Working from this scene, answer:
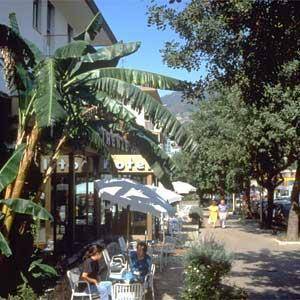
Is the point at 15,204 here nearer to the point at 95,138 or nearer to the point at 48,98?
the point at 48,98

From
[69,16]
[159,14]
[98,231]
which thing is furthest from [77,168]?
[159,14]

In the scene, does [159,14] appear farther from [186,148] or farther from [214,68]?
[186,148]

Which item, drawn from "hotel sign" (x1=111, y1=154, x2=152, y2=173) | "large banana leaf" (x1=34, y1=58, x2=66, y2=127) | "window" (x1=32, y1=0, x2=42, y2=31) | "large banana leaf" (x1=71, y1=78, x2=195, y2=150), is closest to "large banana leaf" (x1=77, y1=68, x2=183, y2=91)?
"large banana leaf" (x1=71, y1=78, x2=195, y2=150)

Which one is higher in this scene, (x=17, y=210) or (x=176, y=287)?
(x=17, y=210)

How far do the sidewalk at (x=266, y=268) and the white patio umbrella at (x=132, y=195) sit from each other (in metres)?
1.75

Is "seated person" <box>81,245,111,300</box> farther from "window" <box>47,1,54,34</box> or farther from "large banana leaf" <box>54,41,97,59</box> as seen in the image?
"window" <box>47,1,54,34</box>

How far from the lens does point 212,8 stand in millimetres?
9664

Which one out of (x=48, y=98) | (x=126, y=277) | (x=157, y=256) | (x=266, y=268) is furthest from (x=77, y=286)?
(x=266, y=268)

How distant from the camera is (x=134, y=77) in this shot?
10195mm

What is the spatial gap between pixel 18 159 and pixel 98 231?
1256cm

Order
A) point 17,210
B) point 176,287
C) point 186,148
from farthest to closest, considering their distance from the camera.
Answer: point 176,287
point 186,148
point 17,210

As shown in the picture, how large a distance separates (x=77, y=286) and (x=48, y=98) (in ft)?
13.9

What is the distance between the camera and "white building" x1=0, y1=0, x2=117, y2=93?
51.8 feet

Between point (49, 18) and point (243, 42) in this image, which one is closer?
point (243, 42)
